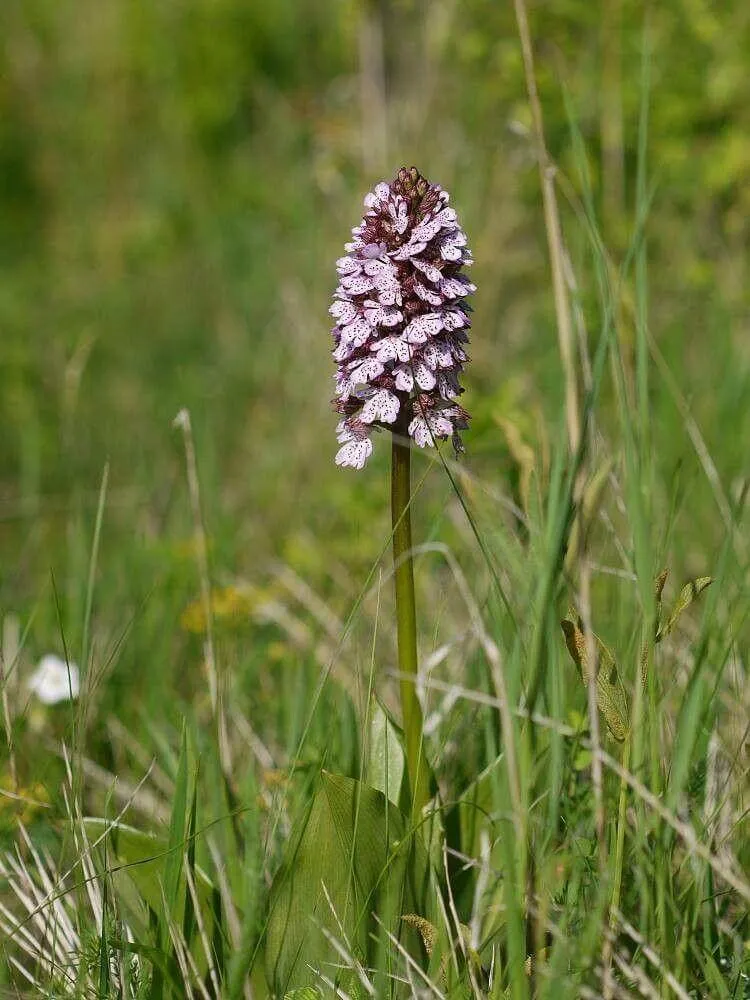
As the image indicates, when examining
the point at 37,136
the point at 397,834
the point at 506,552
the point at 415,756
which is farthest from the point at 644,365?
the point at 37,136

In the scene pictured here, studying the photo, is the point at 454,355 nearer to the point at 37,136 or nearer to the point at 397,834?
the point at 397,834

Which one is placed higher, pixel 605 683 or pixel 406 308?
pixel 406 308

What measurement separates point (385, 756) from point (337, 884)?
246 mm

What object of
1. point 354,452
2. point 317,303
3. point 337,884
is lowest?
point 337,884

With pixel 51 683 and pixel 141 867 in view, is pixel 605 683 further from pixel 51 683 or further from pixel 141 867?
pixel 51 683

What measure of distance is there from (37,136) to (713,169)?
188 inches

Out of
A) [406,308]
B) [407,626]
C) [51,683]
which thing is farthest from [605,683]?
[51,683]

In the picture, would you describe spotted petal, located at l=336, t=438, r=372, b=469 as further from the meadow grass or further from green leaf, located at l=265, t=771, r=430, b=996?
green leaf, located at l=265, t=771, r=430, b=996

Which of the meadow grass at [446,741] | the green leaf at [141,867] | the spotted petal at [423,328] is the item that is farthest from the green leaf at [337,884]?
the spotted petal at [423,328]

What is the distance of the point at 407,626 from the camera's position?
64.7 inches

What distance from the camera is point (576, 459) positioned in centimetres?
147

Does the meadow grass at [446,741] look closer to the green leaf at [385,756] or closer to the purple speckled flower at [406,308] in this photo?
the green leaf at [385,756]

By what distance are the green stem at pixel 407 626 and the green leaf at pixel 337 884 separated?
6cm

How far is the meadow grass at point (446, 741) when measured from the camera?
151 cm
